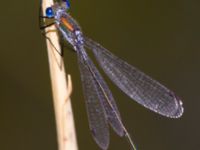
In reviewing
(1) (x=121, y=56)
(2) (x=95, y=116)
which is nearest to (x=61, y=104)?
(2) (x=95, y=116)

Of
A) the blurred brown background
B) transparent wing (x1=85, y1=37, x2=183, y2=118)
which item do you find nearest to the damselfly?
transparent wing (x1=85, y1=37, x2=183, y2=118)

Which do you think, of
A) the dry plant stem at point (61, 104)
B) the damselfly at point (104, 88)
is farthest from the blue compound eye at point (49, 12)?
the dry plant stem at point (61, 104)

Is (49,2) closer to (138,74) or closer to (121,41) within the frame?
(138,74)

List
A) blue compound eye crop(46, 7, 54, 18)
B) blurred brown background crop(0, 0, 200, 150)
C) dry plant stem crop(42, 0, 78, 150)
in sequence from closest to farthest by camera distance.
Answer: dry plant stem crop(42, 0, 78, 150) → blue compound eye crop(46, 7, 54, 18) → blurred brown background crop(0, 0, 200, 150)

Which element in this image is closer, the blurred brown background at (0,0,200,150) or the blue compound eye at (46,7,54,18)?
the blue compound eye at (46,7,54,18)

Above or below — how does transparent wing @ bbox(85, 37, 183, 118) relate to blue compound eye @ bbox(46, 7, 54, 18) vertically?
below

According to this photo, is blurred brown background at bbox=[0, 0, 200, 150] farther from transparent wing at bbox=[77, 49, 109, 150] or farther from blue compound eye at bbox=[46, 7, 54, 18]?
blue compound eye at bbox=[46, 7, 54, 18]

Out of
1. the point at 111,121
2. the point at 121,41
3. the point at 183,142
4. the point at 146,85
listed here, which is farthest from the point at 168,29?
the point at 111,121
